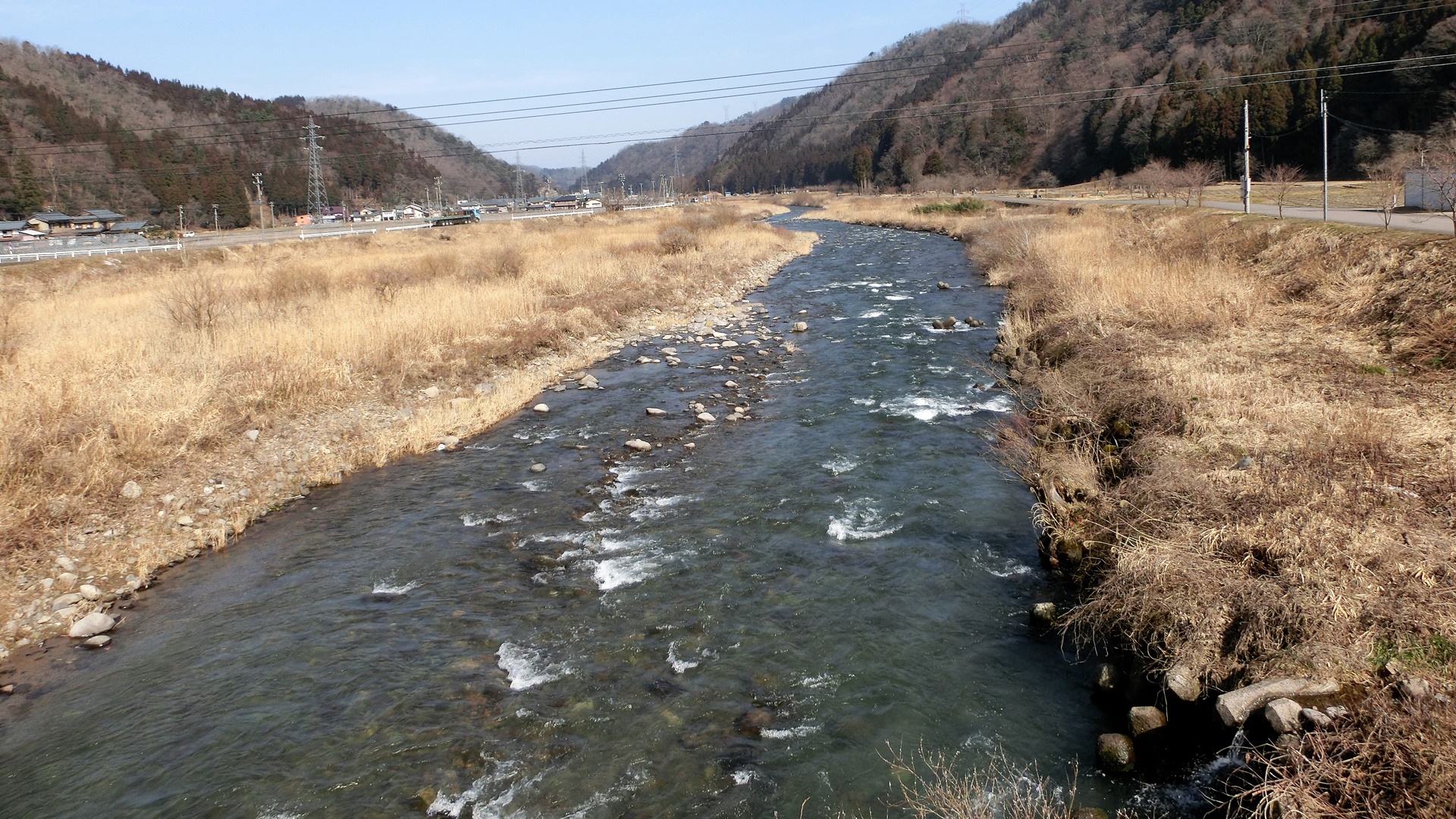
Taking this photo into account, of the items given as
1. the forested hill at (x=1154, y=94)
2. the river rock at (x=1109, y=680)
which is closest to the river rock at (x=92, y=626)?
the river rock at (x=1109, y=680)

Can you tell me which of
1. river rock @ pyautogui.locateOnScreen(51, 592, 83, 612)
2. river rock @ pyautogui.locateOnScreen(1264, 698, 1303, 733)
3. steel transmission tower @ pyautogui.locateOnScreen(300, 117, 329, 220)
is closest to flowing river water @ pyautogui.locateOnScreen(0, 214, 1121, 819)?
river rock @ pyautogui.locateOnScreen(51, 592, 83, 612)

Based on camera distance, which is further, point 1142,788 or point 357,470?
point 357,470

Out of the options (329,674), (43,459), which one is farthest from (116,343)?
(329,674)

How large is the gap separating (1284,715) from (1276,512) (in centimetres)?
237

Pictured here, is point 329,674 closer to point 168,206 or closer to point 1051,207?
point 1051,207

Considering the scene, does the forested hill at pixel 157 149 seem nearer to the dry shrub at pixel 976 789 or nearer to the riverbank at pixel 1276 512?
the riverbank at pixel 1276 512

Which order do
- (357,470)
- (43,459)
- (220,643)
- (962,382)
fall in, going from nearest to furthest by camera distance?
1. (220,643)
2. (43,459)
3. (357,470)
4. (962,382)

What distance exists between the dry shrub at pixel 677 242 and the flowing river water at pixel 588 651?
2444cm

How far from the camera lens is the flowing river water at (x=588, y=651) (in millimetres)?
5621

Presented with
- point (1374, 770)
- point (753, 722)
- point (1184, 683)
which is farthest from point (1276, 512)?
point (753, 722)

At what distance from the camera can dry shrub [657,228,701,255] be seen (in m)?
36.0

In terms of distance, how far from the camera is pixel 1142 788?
5.25 m

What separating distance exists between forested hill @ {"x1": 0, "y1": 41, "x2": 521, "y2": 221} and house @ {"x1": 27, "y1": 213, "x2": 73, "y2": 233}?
1.74m

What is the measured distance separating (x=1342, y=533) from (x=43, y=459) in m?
13.6
